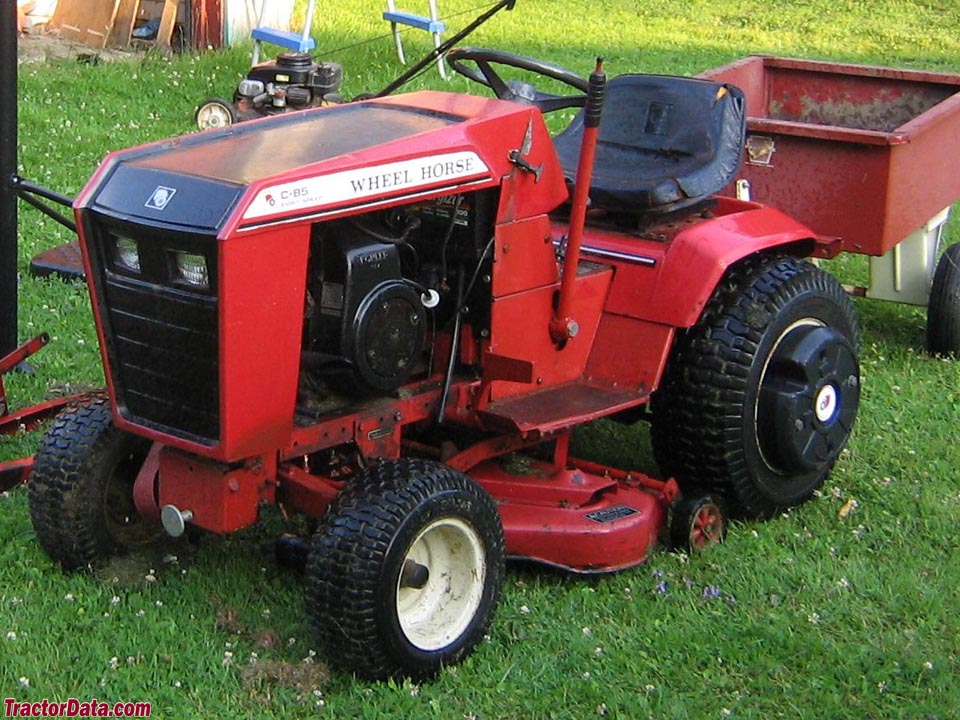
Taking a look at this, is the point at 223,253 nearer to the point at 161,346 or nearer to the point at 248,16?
the point at 161,346

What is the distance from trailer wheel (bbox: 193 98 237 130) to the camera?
9.00 metres

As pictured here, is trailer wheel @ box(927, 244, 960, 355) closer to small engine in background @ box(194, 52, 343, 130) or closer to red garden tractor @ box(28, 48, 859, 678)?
red garden tractor @ box(28, 48, 859, 678)

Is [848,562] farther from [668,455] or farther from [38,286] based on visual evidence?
[38,286]

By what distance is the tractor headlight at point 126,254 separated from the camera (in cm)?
342

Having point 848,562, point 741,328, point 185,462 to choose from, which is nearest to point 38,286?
point 185,462

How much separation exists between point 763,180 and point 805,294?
1543mm

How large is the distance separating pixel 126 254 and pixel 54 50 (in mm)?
8167

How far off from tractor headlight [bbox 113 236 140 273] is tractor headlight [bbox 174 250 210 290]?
0.44 feet

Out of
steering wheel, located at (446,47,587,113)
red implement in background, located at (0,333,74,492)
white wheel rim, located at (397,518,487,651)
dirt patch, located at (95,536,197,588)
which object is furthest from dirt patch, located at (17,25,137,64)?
white wheel rim, located at (397,518,487,651)

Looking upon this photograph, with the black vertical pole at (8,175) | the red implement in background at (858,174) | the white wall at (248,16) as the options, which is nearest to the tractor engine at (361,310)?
the black vertical pole at (8,175)

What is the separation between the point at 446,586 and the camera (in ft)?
12.1

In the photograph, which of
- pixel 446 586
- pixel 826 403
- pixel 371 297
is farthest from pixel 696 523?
pixel 371 297

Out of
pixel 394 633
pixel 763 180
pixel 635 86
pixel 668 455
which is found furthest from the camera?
pixel 763 180

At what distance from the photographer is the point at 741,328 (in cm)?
430
